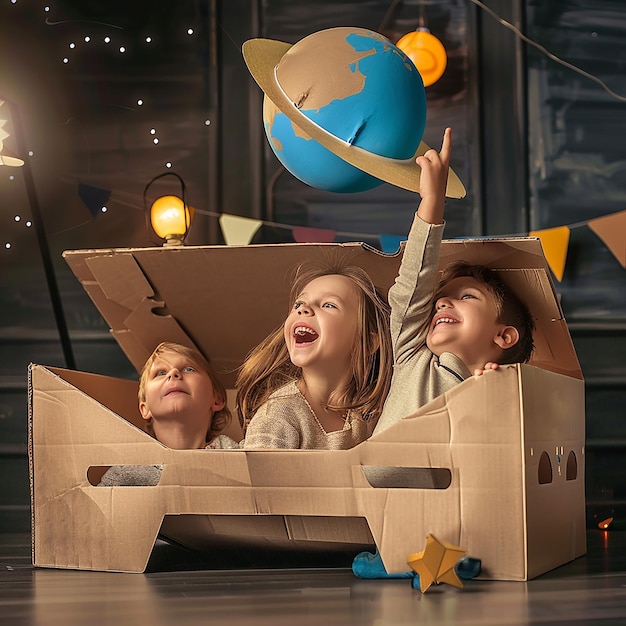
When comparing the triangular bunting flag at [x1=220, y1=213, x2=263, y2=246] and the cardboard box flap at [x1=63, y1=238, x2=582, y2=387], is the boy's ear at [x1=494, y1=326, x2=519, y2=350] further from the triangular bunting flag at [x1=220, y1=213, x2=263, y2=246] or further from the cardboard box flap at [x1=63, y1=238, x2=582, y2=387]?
the triangular bunting flag at [x1=220, y1=213, x2=263, y2=246]

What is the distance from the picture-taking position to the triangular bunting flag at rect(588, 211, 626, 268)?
2.02 m

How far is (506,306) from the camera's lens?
135 centimetres

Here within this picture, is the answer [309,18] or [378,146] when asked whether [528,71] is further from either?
[378,146]

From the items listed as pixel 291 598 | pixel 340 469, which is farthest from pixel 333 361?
pixel 291 598

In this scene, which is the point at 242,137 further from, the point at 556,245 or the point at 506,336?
the point at 506,336

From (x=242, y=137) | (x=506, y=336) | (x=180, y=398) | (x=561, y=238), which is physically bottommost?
(x=180, y=398)

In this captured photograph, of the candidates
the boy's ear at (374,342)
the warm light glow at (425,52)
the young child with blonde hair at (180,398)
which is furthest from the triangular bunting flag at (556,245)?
the young child with blonde hair at (180,398)

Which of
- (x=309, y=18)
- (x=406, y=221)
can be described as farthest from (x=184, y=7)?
(x=406, y=221)

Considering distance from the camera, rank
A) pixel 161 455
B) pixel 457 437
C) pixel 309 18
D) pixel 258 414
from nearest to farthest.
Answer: pixel 457 437, pixel 161 455, pixel 258 414, pixel 309 18

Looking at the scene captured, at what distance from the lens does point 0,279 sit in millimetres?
2055

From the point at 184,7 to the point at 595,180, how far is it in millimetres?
960

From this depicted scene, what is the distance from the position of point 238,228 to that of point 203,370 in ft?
1.86

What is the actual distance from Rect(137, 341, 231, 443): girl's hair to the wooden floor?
37 centimetres

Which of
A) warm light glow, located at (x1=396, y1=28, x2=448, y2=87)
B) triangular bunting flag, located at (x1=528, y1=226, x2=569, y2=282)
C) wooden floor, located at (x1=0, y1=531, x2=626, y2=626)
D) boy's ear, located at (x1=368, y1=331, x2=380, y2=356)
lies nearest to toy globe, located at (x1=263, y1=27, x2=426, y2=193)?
boy's ear, located at (x1=368, y1=331, x2=380, y2=356)
